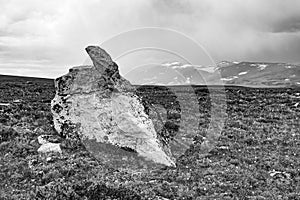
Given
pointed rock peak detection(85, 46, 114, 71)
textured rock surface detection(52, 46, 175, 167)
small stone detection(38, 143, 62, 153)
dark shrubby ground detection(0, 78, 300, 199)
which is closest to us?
dark shrubby ground detection(0, 78, 300, 199)

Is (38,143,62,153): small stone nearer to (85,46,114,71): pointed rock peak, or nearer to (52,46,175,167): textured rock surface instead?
(52,46,175,167): textured rock surface

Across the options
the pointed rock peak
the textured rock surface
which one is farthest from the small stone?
the pointed rock peak

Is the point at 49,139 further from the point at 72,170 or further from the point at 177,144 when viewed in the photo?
the point at 177,144

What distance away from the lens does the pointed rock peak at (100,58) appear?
22844 mm

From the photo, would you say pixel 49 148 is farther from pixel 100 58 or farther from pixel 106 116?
pixel 100 58

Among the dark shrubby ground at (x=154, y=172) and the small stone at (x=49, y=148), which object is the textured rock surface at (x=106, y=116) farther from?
the small stone at (x=49, y=148)

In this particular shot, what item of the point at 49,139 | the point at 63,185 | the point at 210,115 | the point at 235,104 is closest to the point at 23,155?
the point at 49,139

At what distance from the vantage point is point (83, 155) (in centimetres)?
1933

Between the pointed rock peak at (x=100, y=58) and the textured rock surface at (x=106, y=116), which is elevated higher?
the pointed rock peak at (x=100, y=58)

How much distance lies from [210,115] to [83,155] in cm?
1929

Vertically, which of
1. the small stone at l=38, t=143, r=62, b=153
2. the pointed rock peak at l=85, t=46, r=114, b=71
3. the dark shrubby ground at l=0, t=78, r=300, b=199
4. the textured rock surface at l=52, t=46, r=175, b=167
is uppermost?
the pointed rock peak at l=85, t=46, r=114, b=71

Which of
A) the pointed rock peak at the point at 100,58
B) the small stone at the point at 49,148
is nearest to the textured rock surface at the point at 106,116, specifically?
the pointed rock peak at the point at 100,58

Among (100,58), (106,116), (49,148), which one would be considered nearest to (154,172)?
(106,116)

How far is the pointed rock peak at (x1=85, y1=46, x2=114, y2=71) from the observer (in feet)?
74.9
